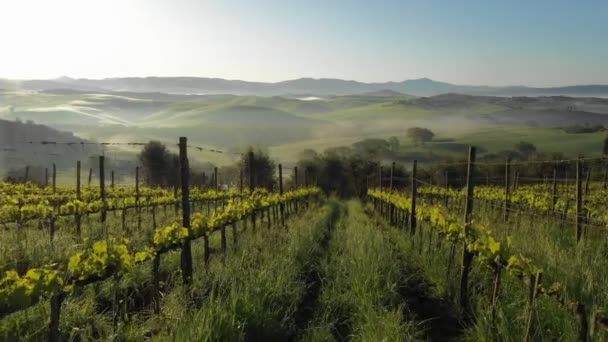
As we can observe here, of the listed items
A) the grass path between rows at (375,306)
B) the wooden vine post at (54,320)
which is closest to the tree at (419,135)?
the grass path between rows at (375,306)

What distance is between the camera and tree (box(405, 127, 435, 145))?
12718 cm

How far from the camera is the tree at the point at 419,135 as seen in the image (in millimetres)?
127181

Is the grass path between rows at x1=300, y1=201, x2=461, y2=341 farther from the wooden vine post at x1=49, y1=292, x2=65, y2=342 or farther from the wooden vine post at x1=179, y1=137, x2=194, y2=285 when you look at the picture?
the wooden vine post at x1=49, y1=292, x2=65, y2=342

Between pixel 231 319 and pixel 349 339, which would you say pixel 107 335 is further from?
pixel 349 339

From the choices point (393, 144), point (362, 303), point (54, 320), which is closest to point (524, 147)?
point (393, 144)

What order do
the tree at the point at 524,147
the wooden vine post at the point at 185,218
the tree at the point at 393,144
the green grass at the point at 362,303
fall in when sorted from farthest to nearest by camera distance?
the tree at the point at 393,144, the tree at the point at 524,147, the wooden vine post at the point at 185,218, the green grass at the point at 362,303

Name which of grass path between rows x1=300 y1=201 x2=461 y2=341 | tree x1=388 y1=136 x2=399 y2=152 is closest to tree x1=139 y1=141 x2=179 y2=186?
grass path between rows x1=300 y1=201 x2=461 y2=341

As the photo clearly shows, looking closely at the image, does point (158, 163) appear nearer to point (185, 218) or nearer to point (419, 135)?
point (185, 218)

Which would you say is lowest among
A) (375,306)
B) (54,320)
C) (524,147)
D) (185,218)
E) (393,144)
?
(393,144)

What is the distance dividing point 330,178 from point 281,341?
58908 millimetres

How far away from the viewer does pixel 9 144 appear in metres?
96.3

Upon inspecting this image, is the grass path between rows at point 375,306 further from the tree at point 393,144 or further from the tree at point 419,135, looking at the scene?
the tree at point 419,135

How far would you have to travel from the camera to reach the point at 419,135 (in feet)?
427

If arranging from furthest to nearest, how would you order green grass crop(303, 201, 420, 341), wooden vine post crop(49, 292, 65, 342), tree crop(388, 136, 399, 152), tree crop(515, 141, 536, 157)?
tree crop(388, 136, 399, 152) → tree crop(515, 141, 536, 157) → green grass crop(303, 201, 420, 341) → wooden vine post crop(49, 292, 65, 342)
